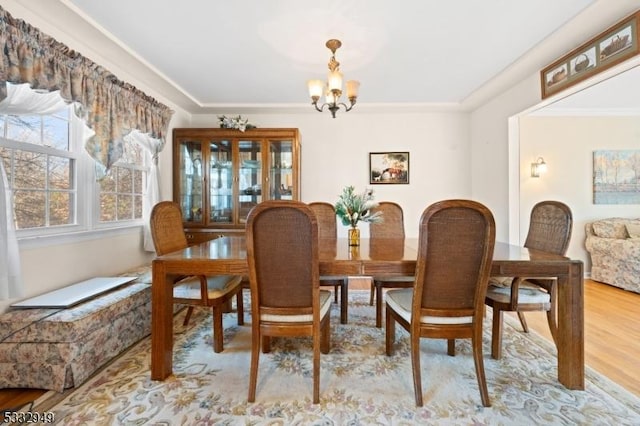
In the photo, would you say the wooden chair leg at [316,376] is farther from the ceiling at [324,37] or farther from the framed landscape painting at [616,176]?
the framed landscape painting at [616,176]

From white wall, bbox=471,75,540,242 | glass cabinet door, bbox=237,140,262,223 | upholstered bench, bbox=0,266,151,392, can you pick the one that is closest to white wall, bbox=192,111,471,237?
white wall, bbox=471,75,540,242

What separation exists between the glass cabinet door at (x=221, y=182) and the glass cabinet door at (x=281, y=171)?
540mm

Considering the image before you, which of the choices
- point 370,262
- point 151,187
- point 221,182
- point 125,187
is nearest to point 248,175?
point 221,182

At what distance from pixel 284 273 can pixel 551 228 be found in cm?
182

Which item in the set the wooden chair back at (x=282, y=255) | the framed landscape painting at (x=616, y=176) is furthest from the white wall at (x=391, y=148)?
the wooden chair back at (x=282, y=255)

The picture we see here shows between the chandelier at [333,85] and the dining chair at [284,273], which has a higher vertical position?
the chandelier at [333,85]

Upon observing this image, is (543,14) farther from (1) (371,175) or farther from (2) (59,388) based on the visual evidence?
(2) (59,388)

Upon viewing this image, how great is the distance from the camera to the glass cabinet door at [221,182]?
375cm

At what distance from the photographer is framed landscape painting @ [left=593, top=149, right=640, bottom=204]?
12.9 ft

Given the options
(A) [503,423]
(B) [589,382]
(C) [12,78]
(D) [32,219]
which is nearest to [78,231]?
(D) [32,219]

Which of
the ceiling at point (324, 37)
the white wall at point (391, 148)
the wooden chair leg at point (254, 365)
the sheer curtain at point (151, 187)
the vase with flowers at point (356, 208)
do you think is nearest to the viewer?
the wooden chair leg at point (254, 365)

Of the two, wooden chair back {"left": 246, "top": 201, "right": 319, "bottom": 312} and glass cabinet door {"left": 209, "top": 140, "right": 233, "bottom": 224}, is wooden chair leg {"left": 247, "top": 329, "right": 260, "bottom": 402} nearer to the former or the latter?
wooden chair back {"left": 246, "top": 201, "right": 319, "bottom": 312}

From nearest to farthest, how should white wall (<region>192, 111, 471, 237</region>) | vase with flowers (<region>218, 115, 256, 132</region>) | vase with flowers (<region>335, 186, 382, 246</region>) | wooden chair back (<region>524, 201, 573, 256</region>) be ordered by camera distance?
wooden chair back (<region>524, 201, 573, 256</region>)
vase with flowers (<region>335, 186, 382, 246</region>)
vase with flowers (<region>218, 115, 256, 132</region>)
white wall (<region>192, 111, 471, 237</region>)

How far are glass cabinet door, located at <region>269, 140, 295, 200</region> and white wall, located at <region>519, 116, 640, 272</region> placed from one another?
10.7ft
